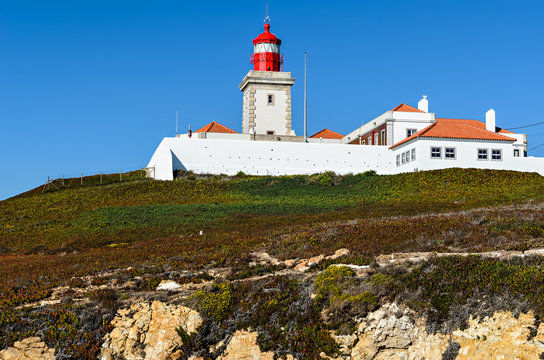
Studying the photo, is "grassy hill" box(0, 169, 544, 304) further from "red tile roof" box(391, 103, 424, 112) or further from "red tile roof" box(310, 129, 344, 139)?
"red tile roof" box(310, 129, 344, 139)

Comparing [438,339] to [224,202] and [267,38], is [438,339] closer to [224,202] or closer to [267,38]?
[224,202]

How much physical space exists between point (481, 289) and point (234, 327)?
202 inches

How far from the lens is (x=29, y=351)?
12.0 m

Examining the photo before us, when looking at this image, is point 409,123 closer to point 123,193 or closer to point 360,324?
point 123,193

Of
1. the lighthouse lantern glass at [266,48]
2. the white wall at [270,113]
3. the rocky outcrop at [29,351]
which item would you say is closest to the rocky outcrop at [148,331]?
the rocky outcrop at [29,351]

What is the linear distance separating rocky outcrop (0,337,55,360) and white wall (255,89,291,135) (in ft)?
143

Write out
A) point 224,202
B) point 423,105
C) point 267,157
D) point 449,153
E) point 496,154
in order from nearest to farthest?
point 224,202
point 449,153
point 496,154
point 267,157
point 423,105

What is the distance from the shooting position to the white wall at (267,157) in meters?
49.1

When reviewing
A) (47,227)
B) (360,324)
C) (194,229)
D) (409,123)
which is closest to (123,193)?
(47,227)

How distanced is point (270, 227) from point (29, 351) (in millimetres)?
16840

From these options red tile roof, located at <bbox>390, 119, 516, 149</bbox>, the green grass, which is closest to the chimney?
red tile roof, located at <bbox>390, 119, 516, 149</bbox>

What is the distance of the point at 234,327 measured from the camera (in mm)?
12578

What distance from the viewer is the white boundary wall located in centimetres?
4672

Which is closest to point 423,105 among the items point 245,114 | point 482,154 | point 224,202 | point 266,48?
point 482,154
